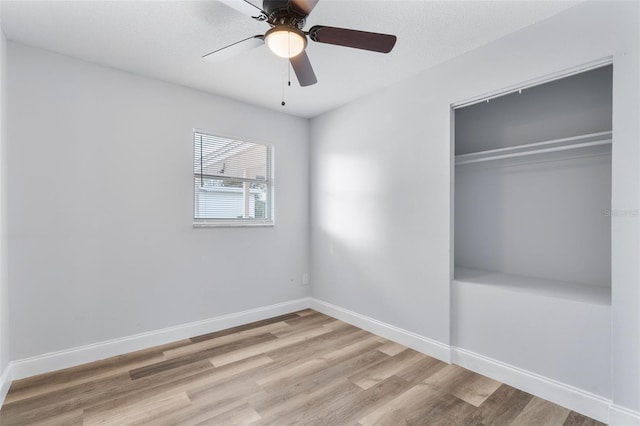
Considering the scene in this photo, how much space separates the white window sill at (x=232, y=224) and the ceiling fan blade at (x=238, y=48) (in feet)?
5.69

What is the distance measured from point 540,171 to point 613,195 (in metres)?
0.93

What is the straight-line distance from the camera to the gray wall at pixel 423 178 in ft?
5.74

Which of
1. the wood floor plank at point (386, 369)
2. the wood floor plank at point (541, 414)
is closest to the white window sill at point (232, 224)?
the wood floor plank at point (386, 369)

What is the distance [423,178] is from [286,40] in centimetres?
174

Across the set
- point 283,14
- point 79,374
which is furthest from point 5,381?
point 283,14

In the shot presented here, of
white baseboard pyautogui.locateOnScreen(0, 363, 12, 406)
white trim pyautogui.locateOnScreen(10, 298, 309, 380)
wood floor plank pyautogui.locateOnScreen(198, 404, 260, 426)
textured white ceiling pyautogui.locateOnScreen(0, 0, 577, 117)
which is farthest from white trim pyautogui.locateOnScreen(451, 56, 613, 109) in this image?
white baseboard pyautogui.locateOnScreen(0, 363, 12, 406)

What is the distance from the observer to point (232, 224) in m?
3.42

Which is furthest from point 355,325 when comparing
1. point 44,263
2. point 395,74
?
point 44,263

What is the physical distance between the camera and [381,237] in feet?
10.4

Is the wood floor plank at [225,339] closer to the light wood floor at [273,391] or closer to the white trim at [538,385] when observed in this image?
the light wood floor at [273,391]

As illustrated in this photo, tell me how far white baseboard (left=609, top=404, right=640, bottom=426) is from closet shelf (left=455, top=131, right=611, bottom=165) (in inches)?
66.6

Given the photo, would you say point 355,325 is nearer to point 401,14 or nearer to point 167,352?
point 167,352

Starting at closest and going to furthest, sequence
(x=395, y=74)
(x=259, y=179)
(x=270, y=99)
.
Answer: (x=395, y=74) < (x=270, y=99) < (x=259, y=179)

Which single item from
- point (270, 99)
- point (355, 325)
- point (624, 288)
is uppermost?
point (270, 99)
